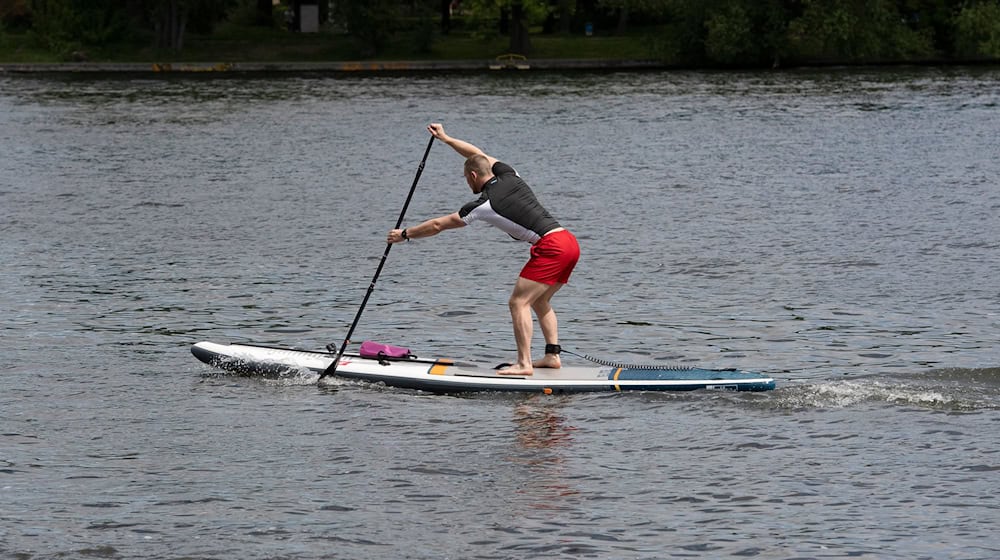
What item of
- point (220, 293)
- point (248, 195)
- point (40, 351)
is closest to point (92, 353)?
point (40, 351)

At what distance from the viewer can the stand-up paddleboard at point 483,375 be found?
15297mm

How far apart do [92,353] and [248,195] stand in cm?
1778

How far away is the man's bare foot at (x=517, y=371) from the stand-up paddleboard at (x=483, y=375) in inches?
2.0

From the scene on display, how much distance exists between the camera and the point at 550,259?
15289 millimetres

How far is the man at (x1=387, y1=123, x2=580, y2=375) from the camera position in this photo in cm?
1498

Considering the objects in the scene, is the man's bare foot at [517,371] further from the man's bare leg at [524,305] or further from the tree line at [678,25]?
the tree line at [678,25]

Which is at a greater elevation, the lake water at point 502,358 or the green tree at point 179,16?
the green tree at point 179,16

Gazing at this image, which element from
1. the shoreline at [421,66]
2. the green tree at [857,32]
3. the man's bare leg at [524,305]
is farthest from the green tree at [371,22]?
the man's bare leg at [524,305]

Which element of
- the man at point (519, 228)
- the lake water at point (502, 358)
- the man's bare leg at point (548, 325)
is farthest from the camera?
the man's bare leg at point (548, 325)

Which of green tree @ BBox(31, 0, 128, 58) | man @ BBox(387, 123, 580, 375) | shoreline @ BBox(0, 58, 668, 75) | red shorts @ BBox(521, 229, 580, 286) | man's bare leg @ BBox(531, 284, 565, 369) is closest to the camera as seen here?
man @ BBox(387, 123, 580, 375)

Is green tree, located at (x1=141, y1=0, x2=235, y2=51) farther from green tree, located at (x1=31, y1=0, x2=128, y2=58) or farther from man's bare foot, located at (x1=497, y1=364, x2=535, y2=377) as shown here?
man's bare foot, located at (x1=497, y1=364, x2=535, y2=377)

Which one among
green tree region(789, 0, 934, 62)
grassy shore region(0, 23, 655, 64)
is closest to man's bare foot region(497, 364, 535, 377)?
green tree region(789, 0, 934, 62)

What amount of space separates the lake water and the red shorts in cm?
123

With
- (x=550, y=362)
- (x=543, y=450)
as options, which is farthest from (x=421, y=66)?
(x=543, y=450)
